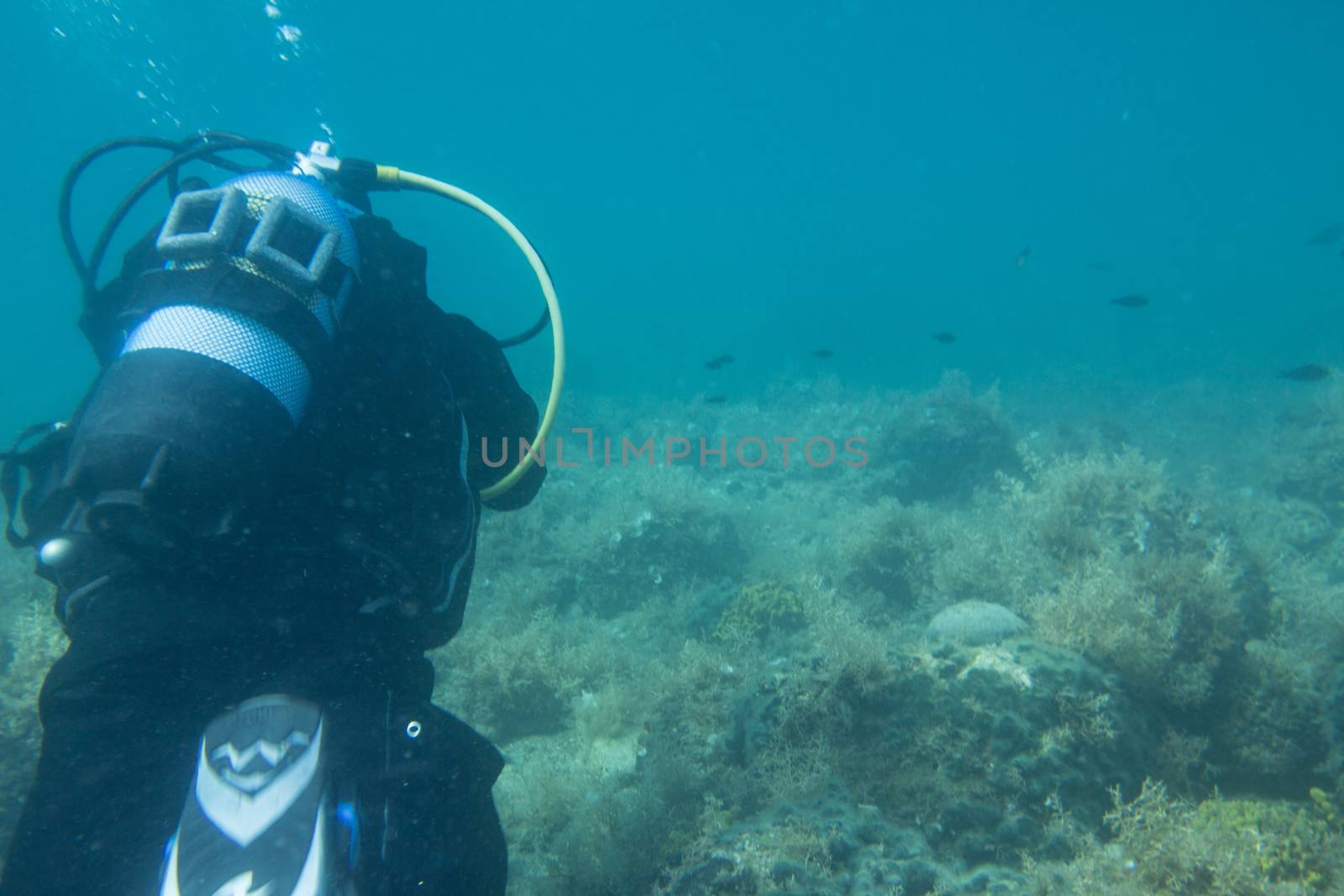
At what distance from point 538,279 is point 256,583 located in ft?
6.06

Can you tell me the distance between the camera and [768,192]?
4437 inches

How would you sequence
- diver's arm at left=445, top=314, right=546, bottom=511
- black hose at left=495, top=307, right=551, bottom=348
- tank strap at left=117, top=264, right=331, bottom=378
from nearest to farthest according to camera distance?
tank strap at left=117, top=264, right=331, bottom=378 < diver's arm at left=445, top=314, right=546, bottom=511 < black hose at left=495, top=307, right=551, bottom=348

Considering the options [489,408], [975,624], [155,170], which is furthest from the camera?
[975,624]

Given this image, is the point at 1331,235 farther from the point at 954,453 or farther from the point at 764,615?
the point at 764,615

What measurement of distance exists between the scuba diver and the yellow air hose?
0.49m

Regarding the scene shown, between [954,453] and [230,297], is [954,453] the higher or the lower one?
the higher one

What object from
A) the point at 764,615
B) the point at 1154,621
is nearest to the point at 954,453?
the point at 764,615

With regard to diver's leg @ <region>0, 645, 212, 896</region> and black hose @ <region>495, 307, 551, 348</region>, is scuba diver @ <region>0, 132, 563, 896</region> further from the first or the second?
black hose @ <region>495, 307, 551, 348</region>

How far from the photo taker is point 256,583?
5.14 ft

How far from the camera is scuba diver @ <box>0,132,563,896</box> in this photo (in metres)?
1.29

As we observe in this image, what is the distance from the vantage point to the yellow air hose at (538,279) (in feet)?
9.00

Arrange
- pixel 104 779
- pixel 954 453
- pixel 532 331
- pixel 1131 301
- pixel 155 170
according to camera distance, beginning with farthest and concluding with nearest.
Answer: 1. pixel 1131 301
2. pixel 954 453
3. pixel 532 331
4. pixel 155 170
5. pixel 104 779

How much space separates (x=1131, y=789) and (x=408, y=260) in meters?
5.39

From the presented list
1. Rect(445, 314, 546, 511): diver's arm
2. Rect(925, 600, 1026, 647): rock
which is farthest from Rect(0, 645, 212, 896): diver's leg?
Rect(925, 600, 1026, 647): rock
